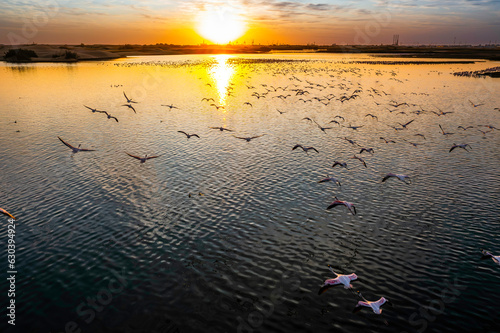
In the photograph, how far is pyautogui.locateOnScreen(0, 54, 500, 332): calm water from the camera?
46.9ft

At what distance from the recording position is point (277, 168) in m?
32.2

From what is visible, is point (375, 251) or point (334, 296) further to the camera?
point (375, 251)

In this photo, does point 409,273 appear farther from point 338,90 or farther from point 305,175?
point 338,90

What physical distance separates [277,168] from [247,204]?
346 inches

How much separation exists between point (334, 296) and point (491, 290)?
26.0 ft

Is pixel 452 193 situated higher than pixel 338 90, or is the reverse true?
pixel 338 90

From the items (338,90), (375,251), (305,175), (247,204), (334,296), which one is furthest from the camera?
(338,90)

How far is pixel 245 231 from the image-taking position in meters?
20.7

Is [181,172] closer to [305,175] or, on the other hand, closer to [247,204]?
[247,204]

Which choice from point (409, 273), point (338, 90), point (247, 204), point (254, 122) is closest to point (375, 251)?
point (409, 273)

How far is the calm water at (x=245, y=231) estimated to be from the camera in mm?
14281

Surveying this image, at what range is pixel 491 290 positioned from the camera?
15.5 m

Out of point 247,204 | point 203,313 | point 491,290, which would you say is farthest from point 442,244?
point 203,313

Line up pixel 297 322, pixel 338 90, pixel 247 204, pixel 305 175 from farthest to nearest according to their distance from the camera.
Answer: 1. pixel 338 90
2. pixel 305 175
3. pixel 247 204
4. pixel 297 322
